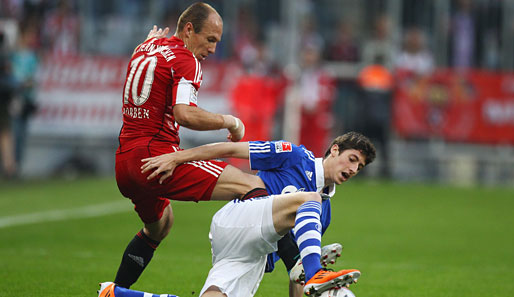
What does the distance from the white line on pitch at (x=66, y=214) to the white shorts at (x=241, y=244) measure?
6.42m

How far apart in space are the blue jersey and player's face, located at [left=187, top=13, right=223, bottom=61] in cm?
79

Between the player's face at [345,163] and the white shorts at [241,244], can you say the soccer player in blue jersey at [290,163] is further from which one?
the white shorts at [241,244]

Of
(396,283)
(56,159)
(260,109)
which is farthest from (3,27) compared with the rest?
(396,283)

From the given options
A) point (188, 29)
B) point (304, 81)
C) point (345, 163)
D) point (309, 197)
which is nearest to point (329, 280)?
point (309, 197)

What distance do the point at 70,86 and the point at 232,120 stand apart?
13893mm

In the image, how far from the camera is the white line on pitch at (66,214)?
468 inches

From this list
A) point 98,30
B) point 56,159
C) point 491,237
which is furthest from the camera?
point 98,30

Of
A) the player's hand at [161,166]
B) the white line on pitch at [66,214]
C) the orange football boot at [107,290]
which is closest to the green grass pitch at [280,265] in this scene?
the white line on pitch at [66,214]

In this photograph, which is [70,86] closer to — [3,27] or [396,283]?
[3,27]

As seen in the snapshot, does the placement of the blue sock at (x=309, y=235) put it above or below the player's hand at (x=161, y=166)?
below

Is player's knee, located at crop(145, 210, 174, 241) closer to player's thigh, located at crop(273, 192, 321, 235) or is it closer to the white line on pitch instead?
player's thigh, located at crop(273, 192, 321, 235)

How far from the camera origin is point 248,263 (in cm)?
573

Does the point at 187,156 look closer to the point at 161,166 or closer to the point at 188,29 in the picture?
the point at 161,166

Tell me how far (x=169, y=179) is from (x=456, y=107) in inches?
589
